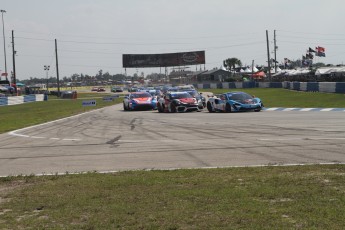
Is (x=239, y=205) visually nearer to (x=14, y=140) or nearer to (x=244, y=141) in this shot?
(x=244, y=141)

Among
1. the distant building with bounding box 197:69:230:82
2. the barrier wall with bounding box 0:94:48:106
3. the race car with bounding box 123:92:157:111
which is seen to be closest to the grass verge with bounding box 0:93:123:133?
the race car with bounding box 123:92:157:111

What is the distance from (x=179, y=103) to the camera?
27250 millimetres

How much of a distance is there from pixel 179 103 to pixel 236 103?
3.88m

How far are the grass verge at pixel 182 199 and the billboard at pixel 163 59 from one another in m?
95.7

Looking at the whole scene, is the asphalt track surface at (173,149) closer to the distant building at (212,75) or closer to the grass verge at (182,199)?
the grass verge at (182,199)

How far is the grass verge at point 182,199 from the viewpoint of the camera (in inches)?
187

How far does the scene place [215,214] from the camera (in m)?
4.96

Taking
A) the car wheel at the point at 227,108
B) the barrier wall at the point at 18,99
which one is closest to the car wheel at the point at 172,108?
the car wheel at the point at 227,108

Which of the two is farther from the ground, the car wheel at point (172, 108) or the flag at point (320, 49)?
the flag at point (320, 49)

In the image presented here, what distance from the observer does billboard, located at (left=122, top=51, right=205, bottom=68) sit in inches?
4035

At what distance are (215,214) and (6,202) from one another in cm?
286

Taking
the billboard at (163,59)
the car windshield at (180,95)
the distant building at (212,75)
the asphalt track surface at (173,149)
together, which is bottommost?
the asphalt track surface at (173,149)

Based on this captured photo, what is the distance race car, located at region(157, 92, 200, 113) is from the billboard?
246 ft

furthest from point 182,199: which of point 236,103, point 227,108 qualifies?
point 227,108
